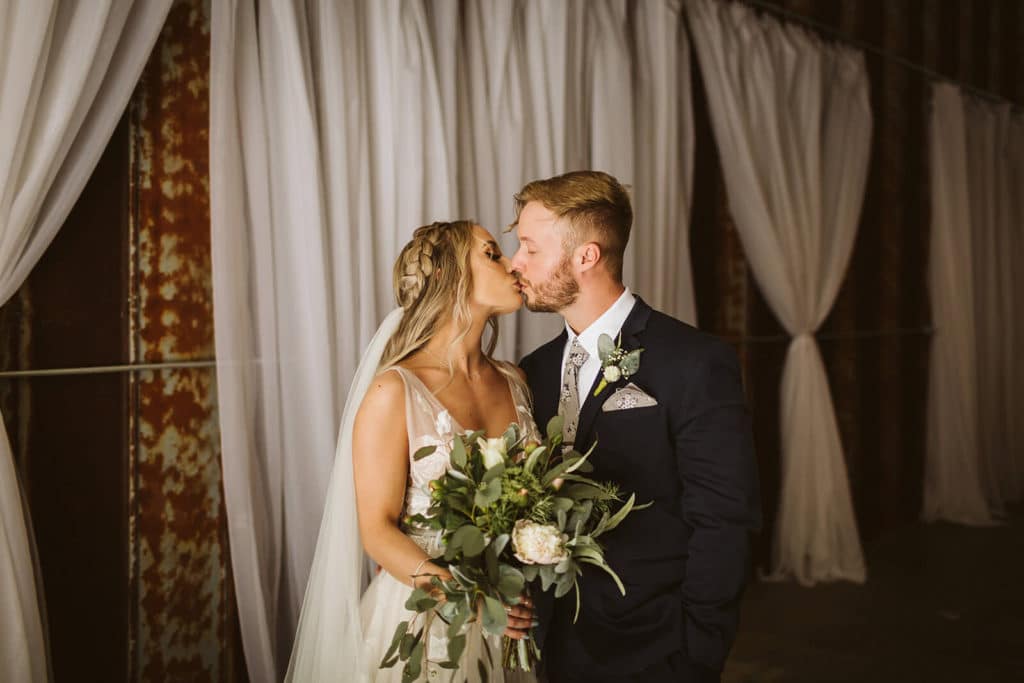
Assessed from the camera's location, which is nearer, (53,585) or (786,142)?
(53,585)

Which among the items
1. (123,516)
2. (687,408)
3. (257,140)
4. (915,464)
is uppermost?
(257,140)

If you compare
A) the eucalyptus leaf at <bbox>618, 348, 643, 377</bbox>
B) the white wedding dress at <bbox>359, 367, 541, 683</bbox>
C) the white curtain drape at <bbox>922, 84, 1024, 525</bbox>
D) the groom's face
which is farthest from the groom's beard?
the white curtain drape at <bbox>922, 84, 1024, 525</bbox>

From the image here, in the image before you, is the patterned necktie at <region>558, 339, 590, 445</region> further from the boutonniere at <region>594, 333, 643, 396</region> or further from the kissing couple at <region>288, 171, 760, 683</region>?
the boutonniere at <region>594, 333, 643, 396</region>

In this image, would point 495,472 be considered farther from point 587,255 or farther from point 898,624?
point 898,624

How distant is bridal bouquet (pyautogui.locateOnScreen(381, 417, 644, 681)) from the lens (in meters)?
1.64

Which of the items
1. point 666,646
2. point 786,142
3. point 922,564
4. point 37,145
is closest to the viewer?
point 666,646

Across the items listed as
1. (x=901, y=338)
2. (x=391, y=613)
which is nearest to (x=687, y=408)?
(x=391, y=613)

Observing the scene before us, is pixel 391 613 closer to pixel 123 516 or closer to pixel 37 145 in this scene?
pixel 123 516

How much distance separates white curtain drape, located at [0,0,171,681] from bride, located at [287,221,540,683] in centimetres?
69

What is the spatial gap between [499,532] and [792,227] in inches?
137

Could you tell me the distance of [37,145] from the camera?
6.94 feet

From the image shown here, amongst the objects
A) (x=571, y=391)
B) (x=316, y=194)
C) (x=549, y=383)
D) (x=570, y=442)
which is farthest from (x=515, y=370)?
(x=316, y=194)

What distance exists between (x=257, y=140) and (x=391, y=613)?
148 centimetres

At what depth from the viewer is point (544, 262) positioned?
215cm
